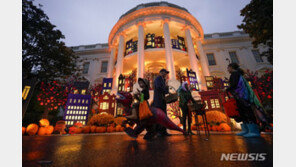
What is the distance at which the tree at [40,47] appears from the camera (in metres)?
7.15

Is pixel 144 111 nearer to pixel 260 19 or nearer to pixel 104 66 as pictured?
pixel 260 19

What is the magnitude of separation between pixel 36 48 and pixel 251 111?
11322 millimetres

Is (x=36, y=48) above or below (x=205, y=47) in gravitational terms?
below

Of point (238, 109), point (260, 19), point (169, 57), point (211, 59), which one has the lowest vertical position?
point (238, 109)

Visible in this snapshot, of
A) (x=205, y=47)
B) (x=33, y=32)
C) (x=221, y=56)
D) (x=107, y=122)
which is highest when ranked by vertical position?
(x=205, y=47)

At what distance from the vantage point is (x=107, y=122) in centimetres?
686

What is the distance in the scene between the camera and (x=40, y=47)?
7668 millimetres

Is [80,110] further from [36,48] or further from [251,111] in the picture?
[251,111]

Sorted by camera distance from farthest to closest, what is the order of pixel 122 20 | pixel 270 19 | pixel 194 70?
1. pixel 122 20
2. pixel 194 70
3. pixel 270 19

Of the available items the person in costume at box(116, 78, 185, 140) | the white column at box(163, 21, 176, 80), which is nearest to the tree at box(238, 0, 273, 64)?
the person in costume at box(116, 78, 185, 140)

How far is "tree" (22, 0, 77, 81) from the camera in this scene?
7148 mm

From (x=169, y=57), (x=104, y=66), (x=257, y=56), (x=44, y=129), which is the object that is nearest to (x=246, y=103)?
(x=44, y=129)

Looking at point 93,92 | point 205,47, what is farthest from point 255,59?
point 93,92

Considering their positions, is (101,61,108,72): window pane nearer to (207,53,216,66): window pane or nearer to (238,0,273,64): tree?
(207,53,216,66): window pane
